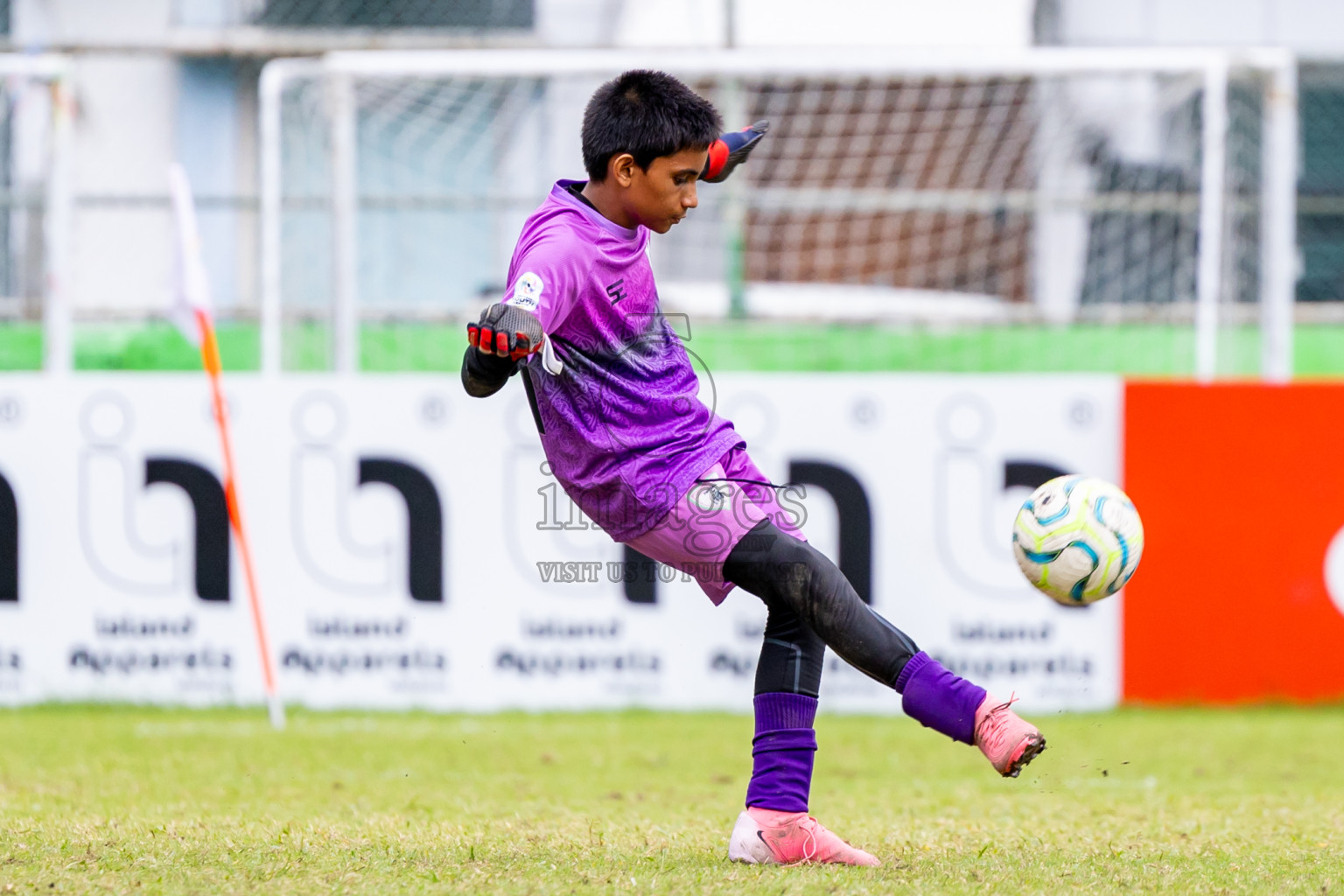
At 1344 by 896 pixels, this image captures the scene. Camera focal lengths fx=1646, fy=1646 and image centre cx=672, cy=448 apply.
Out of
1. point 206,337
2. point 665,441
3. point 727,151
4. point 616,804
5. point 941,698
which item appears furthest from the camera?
point 206,337

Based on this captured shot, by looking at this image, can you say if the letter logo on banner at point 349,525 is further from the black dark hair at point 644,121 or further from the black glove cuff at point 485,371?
the black glove cuff at point 485,371

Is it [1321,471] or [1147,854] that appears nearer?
[1147,854]

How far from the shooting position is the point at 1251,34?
14.3 m

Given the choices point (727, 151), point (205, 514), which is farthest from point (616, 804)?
point (205, 514)

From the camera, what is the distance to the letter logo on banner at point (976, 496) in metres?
7.97

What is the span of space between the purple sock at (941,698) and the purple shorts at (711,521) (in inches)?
16.6

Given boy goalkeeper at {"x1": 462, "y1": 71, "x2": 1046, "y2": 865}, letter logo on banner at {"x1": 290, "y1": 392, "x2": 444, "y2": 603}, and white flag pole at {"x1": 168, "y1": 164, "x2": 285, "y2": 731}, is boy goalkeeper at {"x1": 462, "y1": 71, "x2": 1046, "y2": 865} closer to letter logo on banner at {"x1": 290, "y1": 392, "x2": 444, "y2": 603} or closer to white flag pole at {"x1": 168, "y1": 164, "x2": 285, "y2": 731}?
white flag pole at {"x1": 168, "y1": 164, "x2": 285, "y2": 731}

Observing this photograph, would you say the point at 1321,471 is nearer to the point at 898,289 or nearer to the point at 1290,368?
the point at 1290,368

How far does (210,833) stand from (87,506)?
4.21 m

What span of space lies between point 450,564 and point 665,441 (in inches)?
178

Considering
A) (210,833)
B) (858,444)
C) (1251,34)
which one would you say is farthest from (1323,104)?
(210,833)

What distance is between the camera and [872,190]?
11.5m

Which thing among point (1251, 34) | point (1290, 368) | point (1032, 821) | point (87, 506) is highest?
point (1251, 34)

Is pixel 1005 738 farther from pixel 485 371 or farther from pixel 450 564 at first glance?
pixel 450 564
